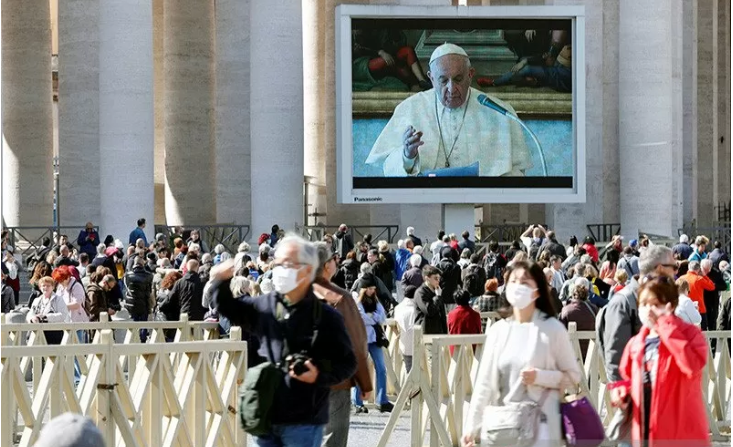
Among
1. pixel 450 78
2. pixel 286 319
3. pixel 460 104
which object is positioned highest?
pixel 450 78

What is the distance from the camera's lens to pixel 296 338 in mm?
10562

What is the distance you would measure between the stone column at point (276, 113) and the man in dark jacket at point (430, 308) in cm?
2222

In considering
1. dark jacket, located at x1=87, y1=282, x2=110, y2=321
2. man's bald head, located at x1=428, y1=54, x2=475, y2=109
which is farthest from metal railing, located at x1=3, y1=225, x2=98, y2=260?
dark jacket, located at x1=87, y1=282, x2=110, y2=321

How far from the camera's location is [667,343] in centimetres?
1139

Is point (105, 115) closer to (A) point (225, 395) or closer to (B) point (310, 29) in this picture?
(B) point (310, 29)

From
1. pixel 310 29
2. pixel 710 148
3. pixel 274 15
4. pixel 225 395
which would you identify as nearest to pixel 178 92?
pixel 310 29

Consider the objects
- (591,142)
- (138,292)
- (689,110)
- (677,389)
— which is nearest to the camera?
(677,389)

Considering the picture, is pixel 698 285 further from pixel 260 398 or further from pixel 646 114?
pixel 646 114

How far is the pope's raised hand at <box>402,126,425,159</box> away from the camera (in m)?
41.8

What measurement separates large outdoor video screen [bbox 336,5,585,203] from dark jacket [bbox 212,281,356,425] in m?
30.8

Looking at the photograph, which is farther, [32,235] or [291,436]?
[32,235]

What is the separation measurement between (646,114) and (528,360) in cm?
3524

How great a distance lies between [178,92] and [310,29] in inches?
219

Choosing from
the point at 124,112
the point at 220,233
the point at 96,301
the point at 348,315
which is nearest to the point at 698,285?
the point at 96,301
